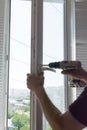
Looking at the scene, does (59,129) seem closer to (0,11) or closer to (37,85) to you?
(37,85)

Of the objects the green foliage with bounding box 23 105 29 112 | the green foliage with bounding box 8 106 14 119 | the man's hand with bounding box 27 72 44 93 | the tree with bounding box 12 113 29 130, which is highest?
the man's hand with bounding box 27 72 44 93

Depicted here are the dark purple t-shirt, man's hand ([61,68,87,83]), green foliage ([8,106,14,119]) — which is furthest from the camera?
green foliage ([8,106,14,119])

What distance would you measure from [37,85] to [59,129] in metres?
0.26

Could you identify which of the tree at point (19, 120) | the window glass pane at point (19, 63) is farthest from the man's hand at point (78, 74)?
the tree at point (19, 120)

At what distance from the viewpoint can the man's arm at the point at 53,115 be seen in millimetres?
1408

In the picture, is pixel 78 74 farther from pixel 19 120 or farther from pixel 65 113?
pixel 19 120

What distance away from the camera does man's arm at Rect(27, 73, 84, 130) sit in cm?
141

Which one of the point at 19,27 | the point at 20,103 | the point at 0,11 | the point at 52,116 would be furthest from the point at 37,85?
the point at 0,11

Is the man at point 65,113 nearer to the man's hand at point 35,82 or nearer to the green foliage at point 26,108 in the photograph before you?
the man's hand at point 35,82

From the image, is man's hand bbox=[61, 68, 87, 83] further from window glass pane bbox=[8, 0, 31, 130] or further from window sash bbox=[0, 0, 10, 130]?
window sash bbox=[0, 0, 10, 130]

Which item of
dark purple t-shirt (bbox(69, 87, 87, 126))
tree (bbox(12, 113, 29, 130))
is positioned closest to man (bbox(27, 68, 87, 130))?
dark purple t-shirt (bbox(69, 87, 87, 126))

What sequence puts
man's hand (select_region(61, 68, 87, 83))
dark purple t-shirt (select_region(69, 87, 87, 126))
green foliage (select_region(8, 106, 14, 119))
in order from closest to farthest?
dark purple t-shirt (select_region(69, 87, 87, 126)) < man's hand (select_region(61, 68, 87, 83)) < green foliage (select_region(8, 106, 14, 119))

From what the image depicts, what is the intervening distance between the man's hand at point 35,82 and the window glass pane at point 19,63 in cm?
15

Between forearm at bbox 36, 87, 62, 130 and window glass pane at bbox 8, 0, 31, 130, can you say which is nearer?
forearm at bbox 36, 87, 62, 130
